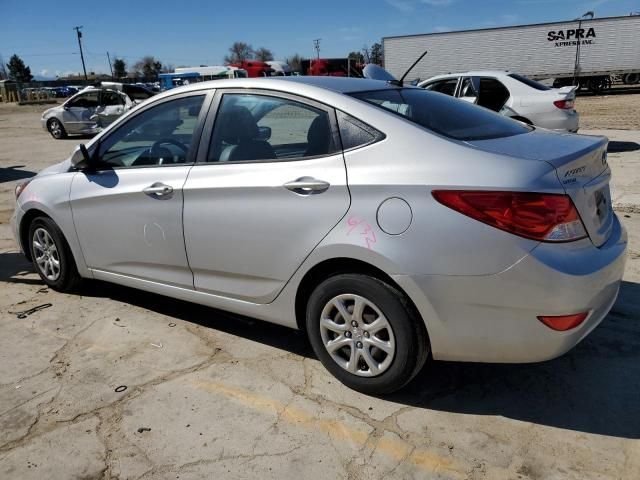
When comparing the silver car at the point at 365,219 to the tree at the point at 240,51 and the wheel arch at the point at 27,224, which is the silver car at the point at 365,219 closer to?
the wheel arch at the point at 27,224

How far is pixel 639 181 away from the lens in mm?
7758

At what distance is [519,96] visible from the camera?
377 inches

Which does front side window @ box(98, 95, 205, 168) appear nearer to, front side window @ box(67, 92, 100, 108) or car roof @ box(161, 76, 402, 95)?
car roof @ box(161, 76, 402, 95)

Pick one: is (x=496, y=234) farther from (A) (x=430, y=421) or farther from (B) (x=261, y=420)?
(B) (x=261, y=420)

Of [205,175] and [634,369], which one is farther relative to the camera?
[205,175]

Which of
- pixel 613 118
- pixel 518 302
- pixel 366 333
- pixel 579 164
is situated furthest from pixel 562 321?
pixel 613 118

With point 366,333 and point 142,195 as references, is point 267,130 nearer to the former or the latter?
point 142,195

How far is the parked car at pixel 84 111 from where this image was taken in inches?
707

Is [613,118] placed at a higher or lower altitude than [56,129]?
lower

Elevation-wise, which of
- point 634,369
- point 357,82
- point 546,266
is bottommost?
point 634,369

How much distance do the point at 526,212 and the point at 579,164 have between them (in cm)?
49

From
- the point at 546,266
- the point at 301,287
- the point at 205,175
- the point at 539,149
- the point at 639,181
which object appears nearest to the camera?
the point at 546,266

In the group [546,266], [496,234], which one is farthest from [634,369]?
[496,234]

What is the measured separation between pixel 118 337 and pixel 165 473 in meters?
1.55
